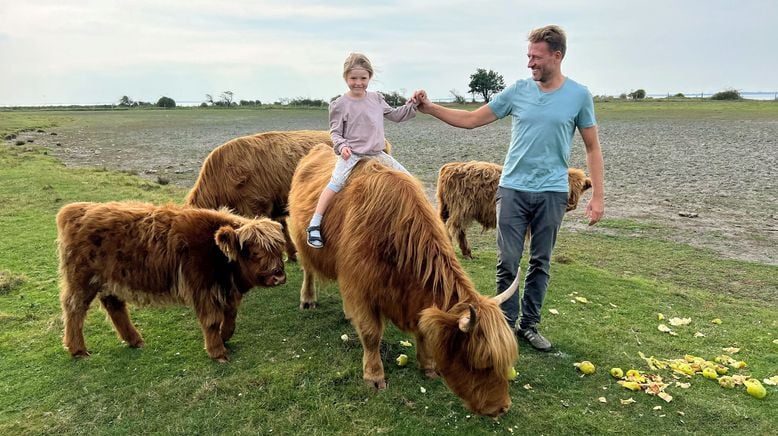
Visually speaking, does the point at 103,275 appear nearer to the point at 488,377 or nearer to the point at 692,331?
the point at 488,377

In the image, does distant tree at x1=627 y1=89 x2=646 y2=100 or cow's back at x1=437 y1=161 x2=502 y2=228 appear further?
distant tree at x1=627 y1=89 x2=646 y2=100

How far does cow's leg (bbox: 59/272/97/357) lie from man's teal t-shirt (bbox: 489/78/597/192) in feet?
13.5

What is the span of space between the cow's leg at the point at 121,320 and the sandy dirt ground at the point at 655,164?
28.2 feet

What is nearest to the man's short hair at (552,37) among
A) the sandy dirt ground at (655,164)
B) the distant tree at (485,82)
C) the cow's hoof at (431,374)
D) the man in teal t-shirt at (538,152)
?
the man in teal t-shirt at (538,152)

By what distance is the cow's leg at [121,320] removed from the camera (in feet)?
16.3

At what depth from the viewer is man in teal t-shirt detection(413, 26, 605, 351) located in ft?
14.5

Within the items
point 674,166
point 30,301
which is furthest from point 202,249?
point 674,166

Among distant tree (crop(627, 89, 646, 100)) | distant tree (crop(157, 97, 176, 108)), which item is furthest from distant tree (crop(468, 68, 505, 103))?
distant tree (crop(157, 97, 176, 108))

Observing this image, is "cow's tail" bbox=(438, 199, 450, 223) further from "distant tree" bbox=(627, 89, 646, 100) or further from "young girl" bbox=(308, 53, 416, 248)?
"distant tree" bbox=(627, 89, 646, 100)

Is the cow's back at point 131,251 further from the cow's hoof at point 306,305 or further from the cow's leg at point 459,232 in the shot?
the cow's leg at point 459,232

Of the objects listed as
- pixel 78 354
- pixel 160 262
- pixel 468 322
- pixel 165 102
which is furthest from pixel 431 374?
pixel 165 102

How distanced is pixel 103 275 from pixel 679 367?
5404 mm

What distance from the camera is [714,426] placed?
390 cm

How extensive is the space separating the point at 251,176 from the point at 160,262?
8.65 feet
